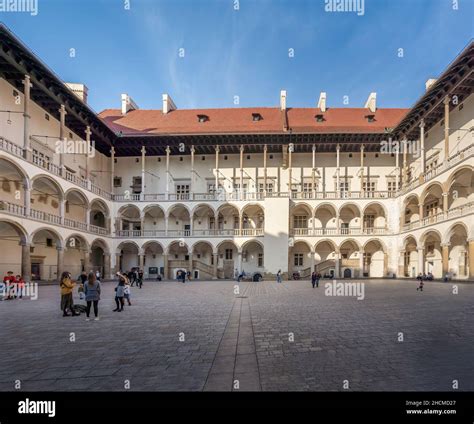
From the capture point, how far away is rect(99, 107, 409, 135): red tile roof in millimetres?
34281

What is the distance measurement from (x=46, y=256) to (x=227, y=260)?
58.6 ft

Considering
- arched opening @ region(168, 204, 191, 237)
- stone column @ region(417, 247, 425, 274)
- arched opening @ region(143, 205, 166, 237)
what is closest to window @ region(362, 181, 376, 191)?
stone column @ region(417, 247, 425, 274)

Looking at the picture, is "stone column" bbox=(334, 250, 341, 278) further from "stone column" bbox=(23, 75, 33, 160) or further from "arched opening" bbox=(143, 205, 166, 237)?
"stone column" bbox=(23, 75, 33, 160)

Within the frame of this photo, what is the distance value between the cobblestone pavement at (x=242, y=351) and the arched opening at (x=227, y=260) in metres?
25.6

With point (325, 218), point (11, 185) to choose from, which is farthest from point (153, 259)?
point (325, 218)

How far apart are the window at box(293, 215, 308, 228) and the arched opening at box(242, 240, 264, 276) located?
197 inches

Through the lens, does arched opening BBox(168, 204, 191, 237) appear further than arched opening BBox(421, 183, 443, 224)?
Yes

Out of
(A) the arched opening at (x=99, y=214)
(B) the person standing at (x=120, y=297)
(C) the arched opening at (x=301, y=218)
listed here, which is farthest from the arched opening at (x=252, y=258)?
(B) the person standing at (x=120, y=297)

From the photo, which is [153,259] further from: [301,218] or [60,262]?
[301,218]

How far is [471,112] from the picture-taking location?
23.7 m

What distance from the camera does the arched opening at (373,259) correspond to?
33.7 metres

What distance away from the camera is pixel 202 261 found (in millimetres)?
35531
